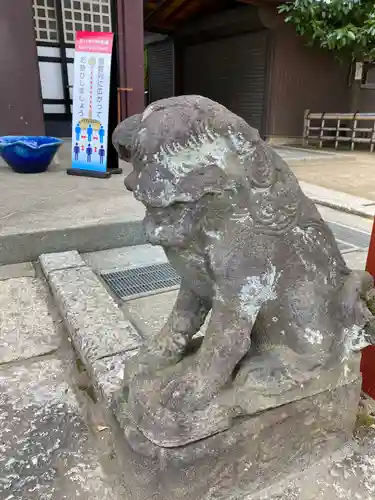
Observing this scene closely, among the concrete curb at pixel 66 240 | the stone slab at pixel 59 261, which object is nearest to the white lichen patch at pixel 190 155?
the stone slab at pixel 59 261

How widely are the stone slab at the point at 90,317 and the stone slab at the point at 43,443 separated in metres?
0.15

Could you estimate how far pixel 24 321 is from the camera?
1835mm

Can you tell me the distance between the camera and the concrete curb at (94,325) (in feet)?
4.34

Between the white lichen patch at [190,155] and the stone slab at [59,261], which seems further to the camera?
the stone slab at [59,261]

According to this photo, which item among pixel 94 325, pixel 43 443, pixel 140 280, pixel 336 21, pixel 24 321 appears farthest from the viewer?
pixel 336 21

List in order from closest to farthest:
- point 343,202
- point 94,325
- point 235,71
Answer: point 94,325 → point 343,202 → point 235,71

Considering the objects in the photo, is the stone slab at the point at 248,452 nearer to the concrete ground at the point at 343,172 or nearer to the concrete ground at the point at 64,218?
the concrete ground at the point at 64,218

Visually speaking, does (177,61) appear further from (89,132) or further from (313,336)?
(313,336)

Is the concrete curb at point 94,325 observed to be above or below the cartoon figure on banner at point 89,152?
below

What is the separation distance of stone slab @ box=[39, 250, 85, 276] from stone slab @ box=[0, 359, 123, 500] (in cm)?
73

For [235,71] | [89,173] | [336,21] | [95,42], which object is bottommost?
[89,173]

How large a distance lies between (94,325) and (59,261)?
30.9 inches

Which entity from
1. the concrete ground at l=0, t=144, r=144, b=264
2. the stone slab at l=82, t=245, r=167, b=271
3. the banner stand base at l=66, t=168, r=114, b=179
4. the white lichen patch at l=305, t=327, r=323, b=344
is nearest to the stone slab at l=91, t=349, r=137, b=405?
the white lichen patch at l=305, t=327, r=323, b=344

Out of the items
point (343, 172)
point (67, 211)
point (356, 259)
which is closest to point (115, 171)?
point (67, 211)
